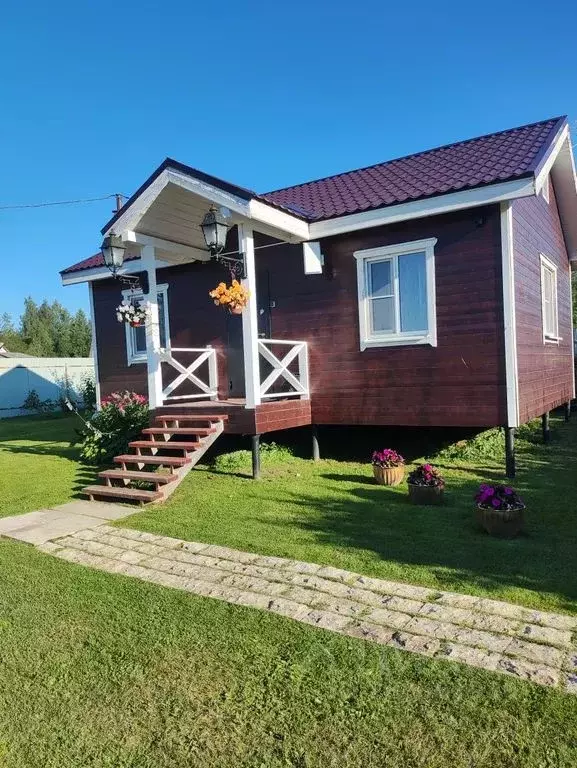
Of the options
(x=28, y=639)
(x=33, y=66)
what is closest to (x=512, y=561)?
(x=28, y=639)

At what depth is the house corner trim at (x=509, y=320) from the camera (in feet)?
23.5

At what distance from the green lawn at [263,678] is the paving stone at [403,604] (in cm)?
Result: 41

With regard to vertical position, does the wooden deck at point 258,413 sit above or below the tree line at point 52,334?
below

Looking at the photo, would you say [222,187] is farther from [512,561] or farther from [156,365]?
[512,561]

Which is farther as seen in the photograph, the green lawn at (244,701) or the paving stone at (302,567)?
the paving stone at (302,567)

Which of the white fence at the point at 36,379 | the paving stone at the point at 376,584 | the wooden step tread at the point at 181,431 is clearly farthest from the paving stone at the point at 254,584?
the white fence at the point at 36,379

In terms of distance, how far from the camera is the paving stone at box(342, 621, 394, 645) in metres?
3.11

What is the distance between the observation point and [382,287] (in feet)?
26.9

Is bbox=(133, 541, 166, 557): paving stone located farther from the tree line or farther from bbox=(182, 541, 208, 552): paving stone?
the tree line

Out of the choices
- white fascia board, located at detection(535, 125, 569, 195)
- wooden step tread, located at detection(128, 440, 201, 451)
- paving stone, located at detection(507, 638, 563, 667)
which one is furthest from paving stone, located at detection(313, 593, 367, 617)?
white fascia board, located at detection(535, 125, 569, 195)

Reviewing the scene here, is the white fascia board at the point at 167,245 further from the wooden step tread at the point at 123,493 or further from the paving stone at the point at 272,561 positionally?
the paving stone at the point at 272,561

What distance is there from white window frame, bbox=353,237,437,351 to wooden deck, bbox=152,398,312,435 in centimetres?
136

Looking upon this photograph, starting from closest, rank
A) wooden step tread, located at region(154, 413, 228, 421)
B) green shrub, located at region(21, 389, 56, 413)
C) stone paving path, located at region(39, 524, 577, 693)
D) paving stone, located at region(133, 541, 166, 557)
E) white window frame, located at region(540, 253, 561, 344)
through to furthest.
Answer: stone paving path, located at region(39, 524, 577, 693)
paving stone, located at region(133, 541, 166, 557)
wooden step tread, located at region(154, 413, 228, 421)
white window frame, located at region(540, 253, 561, 344)
green shrub, located at region(21, 389, 56, 413)

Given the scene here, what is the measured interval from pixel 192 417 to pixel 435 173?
504 cm
